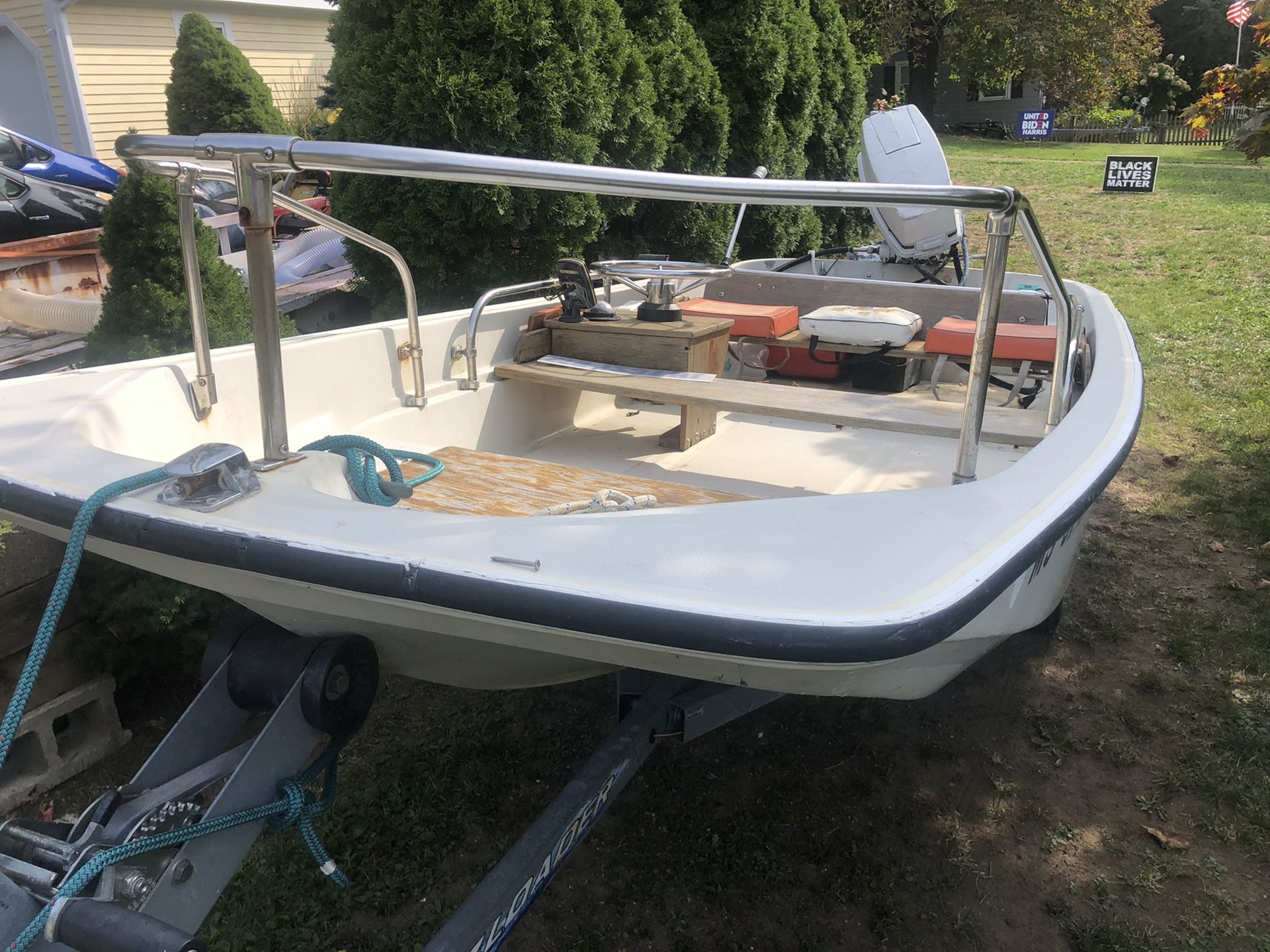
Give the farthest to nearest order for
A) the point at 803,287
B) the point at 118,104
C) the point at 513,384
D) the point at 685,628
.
Answer: the point at 118,104 < the point at 803,287 < the point at 513,384 < the point at 685,628

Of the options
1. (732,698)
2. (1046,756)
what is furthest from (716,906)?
(1046,756)

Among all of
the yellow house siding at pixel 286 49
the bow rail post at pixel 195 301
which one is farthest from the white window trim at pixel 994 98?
the bow rail post at pixel 195 301

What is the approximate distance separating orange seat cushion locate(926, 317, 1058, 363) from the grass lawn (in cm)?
100

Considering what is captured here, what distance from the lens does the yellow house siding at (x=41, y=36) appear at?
1123 centimetres

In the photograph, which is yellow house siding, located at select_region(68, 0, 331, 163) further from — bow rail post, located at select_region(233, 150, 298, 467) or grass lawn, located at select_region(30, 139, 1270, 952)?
bow rail post, located at select_region(233, 150, 298, 467)

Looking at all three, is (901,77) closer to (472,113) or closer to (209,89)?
(209,89)

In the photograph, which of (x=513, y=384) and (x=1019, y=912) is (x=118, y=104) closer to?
(x=513, y=384)

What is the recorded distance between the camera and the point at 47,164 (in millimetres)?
7816

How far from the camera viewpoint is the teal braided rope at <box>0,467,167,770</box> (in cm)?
133

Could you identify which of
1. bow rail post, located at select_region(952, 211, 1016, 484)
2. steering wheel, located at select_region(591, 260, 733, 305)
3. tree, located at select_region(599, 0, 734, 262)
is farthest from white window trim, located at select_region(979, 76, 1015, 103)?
bow rail post, located at select_region(952, 211, 1016, 484)

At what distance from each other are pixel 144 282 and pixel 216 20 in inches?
467

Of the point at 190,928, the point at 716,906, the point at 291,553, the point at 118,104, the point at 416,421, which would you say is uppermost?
the point at 118,104

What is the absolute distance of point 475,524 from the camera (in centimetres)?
153

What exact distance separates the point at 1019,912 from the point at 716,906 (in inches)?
28.0
